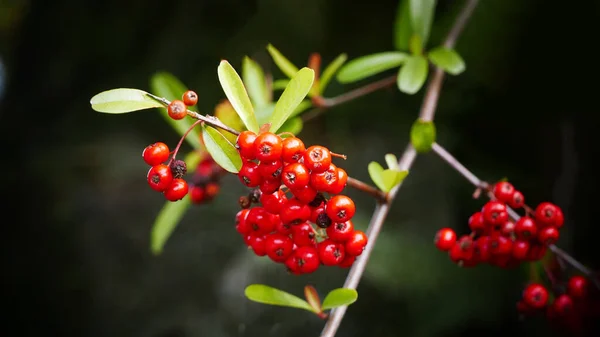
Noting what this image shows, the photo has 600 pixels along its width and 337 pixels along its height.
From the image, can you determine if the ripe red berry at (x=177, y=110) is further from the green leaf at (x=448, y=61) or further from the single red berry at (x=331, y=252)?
the green leaf at (x=448, y=61)

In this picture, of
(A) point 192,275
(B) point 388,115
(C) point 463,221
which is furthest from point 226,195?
(C) point 463,221

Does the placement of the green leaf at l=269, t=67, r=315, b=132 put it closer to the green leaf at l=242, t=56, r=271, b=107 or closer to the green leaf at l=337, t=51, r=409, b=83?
the green leaf at l=337, t=51, r=409, b=83

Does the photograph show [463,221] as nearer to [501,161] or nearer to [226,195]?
[501,161]

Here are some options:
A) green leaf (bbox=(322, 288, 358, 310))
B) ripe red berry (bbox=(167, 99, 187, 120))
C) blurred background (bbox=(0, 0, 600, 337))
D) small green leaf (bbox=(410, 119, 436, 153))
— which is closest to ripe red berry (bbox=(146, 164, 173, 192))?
ripe red berry (bbox=(167, 99, 187, 120))

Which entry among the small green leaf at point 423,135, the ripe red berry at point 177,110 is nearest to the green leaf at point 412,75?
the small green leaf at point 423,135

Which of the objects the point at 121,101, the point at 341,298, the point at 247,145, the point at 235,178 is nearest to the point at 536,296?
the point at 341,298
